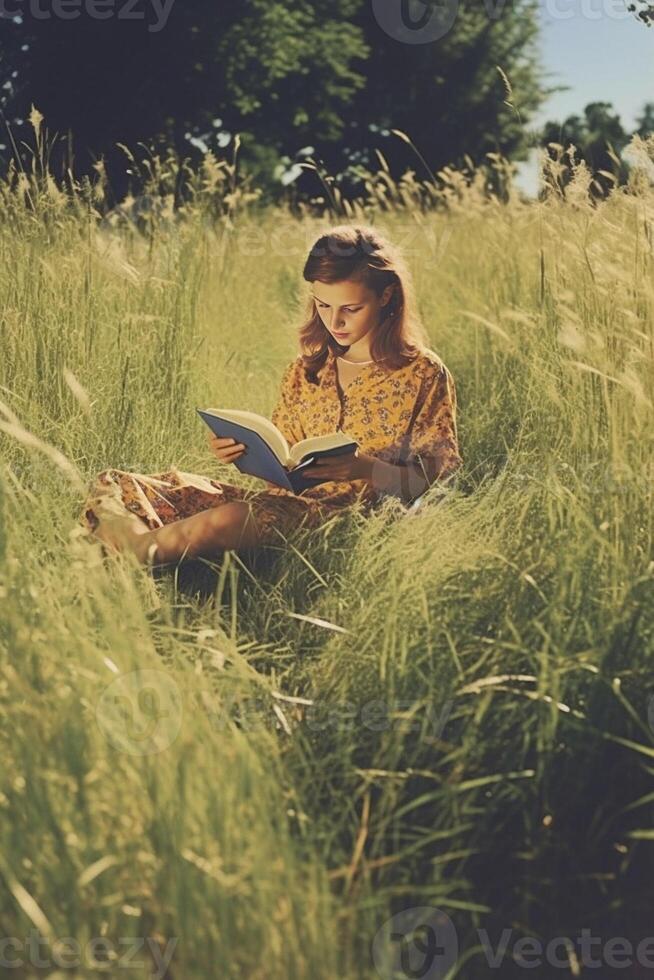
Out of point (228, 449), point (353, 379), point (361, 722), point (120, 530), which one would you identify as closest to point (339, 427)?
point (353, 379)

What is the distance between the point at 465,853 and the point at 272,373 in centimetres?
346

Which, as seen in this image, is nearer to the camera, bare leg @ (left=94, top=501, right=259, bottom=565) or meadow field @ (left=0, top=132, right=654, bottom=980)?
meadow field @ (left=0, top=132, right=654, bottom=980)

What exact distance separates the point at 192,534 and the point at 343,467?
0.45m

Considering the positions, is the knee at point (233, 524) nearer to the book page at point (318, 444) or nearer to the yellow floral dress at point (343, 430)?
the yellow floral dress at point (343, 430)

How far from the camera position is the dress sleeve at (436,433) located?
→ 3.18 meters

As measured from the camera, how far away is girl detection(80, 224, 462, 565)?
299cm

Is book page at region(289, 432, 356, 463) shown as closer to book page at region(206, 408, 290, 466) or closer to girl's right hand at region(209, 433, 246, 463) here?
book page at region(206, 408, 290, 466)

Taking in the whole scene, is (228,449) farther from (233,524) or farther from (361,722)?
(361,722)

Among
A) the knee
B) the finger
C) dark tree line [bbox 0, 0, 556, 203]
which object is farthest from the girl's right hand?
dark tree line [bbox 0, 0, 556, 203]

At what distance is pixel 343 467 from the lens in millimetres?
2883

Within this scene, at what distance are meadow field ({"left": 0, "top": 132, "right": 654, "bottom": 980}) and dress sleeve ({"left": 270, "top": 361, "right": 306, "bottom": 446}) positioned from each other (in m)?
0.55

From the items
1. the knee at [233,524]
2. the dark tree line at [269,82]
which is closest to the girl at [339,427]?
the knee at [233,524]

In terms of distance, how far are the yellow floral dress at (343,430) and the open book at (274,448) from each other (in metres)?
0.22

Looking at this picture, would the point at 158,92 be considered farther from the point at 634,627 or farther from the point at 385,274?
the point at 634,627
